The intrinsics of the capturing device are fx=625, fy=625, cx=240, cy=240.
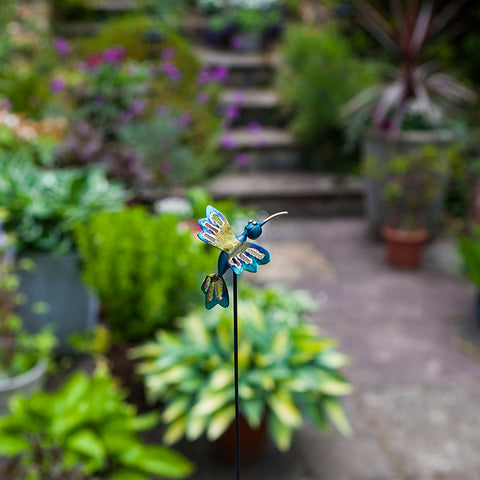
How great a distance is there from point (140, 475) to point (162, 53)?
16.5 ft

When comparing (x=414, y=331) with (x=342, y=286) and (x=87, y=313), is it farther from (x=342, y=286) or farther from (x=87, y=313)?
(x=87, y=313)

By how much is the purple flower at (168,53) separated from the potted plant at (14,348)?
3.62 meters

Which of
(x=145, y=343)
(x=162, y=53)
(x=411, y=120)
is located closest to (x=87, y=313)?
(x=145, y=343)

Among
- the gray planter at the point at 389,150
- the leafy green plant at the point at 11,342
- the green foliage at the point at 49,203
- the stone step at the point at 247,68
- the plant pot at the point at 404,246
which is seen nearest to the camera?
the leafy green plant at the point at 11,342

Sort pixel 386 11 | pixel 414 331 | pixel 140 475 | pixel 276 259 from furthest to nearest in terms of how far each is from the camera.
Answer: pixel 386 11 → pixel 276 259 → pixel 414 331 → pixel 140 475

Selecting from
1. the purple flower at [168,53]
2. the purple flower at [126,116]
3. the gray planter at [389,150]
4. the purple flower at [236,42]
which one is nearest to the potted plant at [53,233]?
the purple flower at [126,116]

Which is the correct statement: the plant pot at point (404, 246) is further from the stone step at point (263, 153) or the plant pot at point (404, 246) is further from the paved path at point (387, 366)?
the stone step at point (263, 153)

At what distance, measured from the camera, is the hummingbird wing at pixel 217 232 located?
621 millimetres

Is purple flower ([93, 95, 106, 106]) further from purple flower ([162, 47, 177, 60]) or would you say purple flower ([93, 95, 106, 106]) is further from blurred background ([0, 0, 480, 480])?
purple flower ([162, 47, 177, 60])

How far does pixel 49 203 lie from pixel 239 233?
94 centimetres

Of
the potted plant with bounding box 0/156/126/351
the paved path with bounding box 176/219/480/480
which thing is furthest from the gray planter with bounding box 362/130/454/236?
the potted plant with bounding box 0/156/126/351

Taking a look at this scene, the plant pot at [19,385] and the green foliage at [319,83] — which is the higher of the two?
the green foliage at [319,83]

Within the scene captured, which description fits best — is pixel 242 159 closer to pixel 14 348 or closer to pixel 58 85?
pixel 58 85

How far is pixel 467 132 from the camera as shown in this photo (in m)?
4.74
